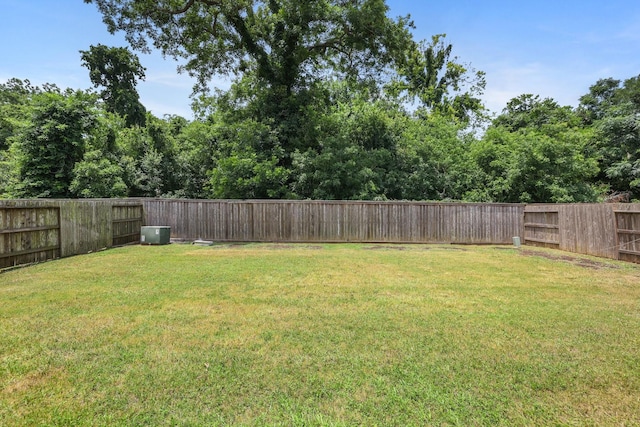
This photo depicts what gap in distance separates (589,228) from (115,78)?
122 feet

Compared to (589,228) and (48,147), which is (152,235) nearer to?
(48,147)

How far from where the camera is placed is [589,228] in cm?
925

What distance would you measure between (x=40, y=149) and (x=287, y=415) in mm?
20105

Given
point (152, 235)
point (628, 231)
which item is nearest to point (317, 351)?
point (628, 231)

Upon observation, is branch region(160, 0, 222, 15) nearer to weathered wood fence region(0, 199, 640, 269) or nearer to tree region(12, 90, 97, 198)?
tree region(12, 90, 97, 198)

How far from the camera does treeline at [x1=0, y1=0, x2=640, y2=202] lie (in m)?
15.8

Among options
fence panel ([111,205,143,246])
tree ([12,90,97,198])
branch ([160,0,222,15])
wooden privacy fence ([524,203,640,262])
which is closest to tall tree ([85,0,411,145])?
branch ([160,0,222,15])

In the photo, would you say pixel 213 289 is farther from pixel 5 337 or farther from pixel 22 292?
pixel 22 292

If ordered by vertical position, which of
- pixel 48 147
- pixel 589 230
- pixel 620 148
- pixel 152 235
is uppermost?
pixel 620 148

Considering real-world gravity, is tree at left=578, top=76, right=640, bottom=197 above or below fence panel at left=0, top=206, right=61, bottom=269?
above

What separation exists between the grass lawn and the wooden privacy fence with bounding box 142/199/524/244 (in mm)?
6829

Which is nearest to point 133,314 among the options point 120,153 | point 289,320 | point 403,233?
point 289,320

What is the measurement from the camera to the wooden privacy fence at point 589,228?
804cm

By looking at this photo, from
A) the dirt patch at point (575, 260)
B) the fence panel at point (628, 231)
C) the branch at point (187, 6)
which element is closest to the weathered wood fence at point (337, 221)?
the dirt patch at point (575, 260)
